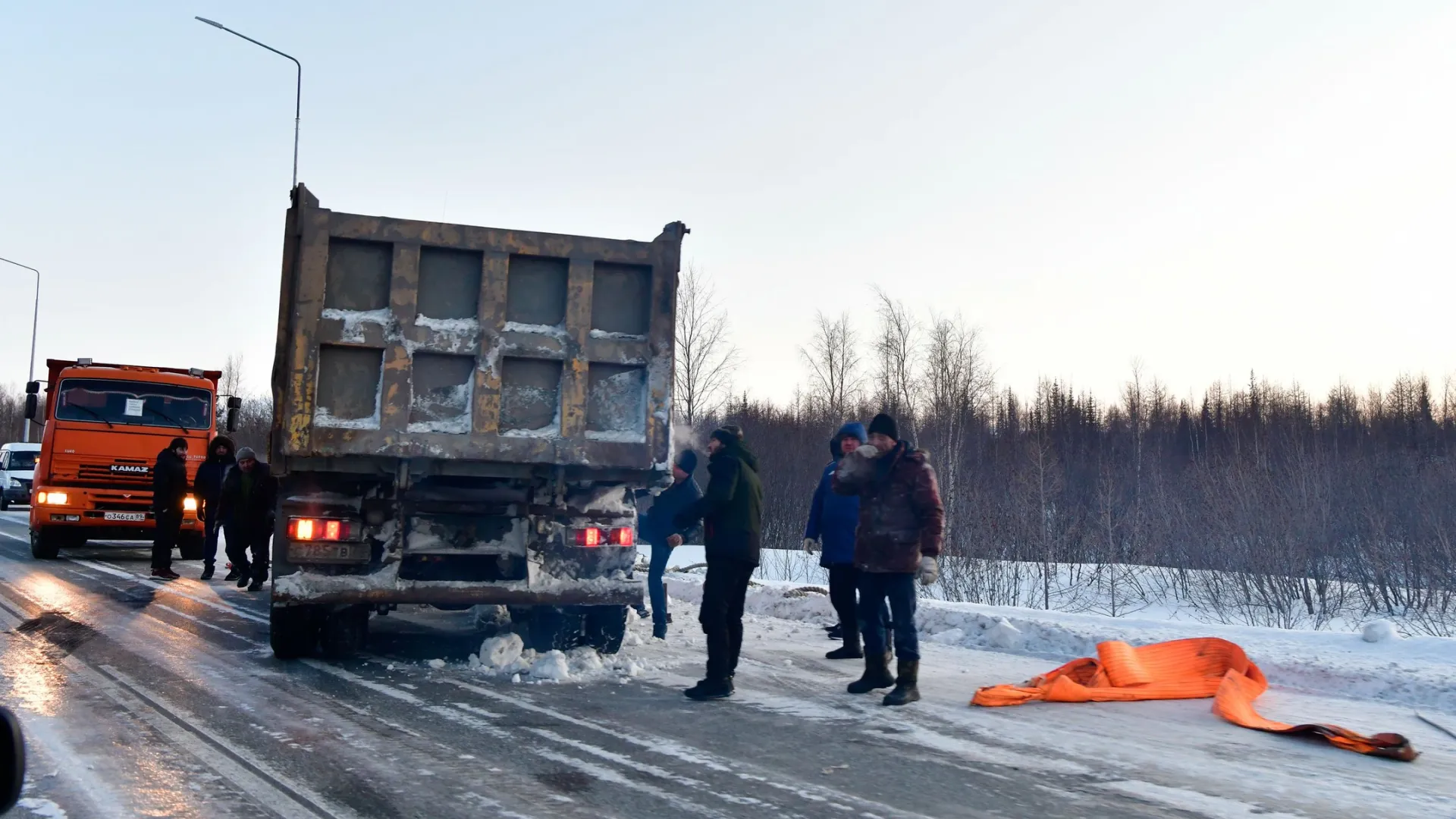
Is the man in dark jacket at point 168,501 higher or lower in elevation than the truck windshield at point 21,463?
lower

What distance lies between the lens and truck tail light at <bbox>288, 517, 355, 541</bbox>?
7094 millimetres

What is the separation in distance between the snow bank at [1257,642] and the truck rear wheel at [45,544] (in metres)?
11.1

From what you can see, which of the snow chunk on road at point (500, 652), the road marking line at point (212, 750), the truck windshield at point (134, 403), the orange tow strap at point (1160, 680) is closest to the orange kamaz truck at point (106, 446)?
the truck windshield at point (134, 403)

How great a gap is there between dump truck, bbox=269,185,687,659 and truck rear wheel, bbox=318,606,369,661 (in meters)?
0.02

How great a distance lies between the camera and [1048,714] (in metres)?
6.47

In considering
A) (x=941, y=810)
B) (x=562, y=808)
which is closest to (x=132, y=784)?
(x=562, y=808)

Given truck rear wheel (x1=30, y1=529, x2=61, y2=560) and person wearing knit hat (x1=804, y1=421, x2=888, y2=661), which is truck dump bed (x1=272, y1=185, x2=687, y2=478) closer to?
person wearing knit hat (x1=804, y1=421, x2=888, y2=661)

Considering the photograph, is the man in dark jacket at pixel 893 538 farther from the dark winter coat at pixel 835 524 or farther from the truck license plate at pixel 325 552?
the truck license plate at pixel 325 552

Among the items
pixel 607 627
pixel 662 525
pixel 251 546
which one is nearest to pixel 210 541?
pixel 251 546

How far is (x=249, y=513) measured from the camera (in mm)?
12688

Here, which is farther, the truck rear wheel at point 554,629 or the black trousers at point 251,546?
the black trousers at point 251,546

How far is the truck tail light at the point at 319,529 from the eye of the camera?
7.09 meters

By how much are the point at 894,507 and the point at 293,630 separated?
4399 millimetres

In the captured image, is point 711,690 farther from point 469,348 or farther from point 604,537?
point 469,348
